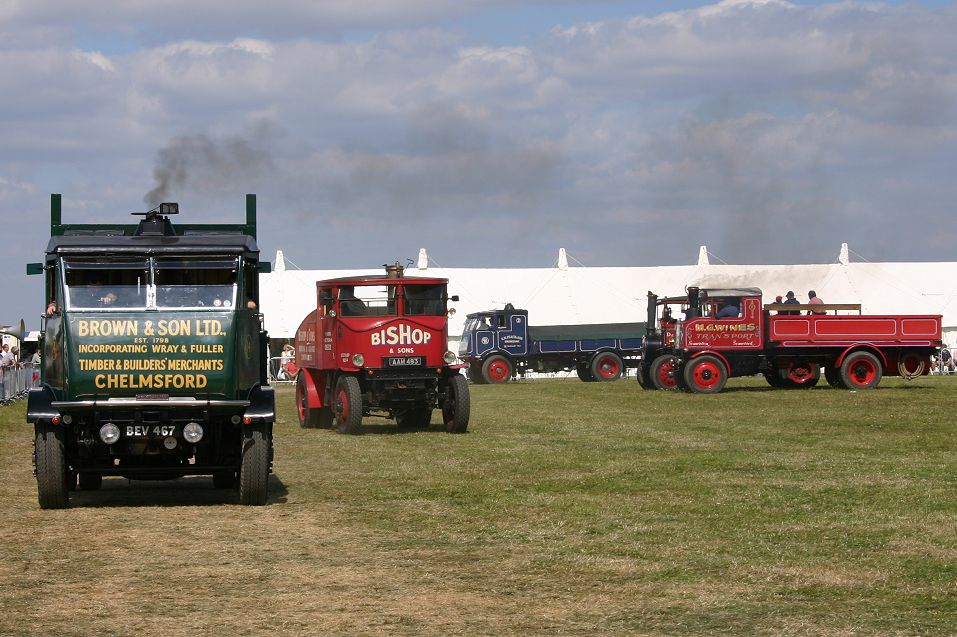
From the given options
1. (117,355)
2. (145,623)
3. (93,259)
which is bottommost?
(145,623)

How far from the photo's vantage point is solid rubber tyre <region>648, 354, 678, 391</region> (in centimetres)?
4069

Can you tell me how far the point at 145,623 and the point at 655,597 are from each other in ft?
10.2

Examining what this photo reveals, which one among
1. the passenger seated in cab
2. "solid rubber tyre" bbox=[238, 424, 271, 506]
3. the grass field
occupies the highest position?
the passenger seated in cab

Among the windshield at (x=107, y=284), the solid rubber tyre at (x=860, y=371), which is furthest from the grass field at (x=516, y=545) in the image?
the solid rubber tyre at (x=860, y=371)

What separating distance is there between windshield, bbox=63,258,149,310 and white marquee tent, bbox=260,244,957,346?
50180 millimetres

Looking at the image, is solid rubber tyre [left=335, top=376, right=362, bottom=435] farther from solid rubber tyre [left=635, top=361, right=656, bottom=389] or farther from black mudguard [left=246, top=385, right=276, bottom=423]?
solid rubber tyre [left=635, top=361, right=656, bottom=389]

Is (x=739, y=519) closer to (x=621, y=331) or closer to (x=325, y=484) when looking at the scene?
(x=325, y=484)

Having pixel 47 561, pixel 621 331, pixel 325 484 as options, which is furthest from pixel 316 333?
pixel 621 331

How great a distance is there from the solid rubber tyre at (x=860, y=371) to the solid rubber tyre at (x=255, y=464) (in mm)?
27738

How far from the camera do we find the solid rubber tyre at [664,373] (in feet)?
133

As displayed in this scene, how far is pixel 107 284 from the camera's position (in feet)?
45.2

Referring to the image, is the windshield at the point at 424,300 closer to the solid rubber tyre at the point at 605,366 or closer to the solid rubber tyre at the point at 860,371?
the solid rubber tyre at the point at 860,371

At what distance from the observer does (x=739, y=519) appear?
12539 millimetres

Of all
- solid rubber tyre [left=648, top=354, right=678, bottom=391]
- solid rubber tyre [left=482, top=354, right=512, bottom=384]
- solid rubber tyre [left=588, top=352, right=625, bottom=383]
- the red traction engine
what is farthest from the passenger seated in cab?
the red traction engine
